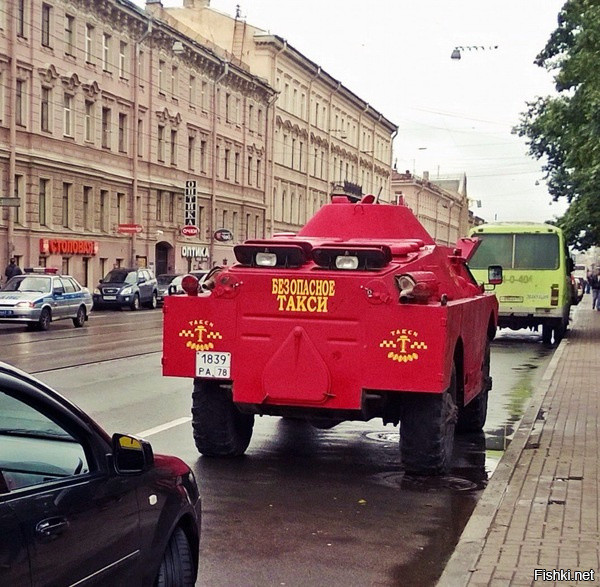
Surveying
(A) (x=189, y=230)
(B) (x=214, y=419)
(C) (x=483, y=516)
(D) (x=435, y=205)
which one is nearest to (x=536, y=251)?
(B) (x=214, y=419)

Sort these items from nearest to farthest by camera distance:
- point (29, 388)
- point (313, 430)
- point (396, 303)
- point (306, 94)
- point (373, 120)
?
point (29, 388) < point (396, 303) < point (313, 430) < point (306, 94) < point (373, 120)

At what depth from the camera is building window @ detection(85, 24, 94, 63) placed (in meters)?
43.9

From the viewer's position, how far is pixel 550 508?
23.2 feet

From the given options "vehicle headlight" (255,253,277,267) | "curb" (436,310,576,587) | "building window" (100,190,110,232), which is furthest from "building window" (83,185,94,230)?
"vehicle headlight" (255,253,277,267)

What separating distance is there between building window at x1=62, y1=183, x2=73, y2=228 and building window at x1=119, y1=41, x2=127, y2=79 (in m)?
7.45

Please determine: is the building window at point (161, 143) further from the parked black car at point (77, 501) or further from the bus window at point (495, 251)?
the parked black car at point (77, 501)

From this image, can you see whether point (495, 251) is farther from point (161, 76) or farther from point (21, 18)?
point (161, 76)

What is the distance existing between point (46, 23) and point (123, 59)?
7.28 metres

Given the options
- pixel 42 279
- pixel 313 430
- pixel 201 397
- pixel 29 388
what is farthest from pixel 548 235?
pixel 29 388

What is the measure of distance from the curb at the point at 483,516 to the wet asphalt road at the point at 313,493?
0.46ft

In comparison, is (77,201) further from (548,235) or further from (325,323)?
(325,323)

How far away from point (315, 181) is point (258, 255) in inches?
2634

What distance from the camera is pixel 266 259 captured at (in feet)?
27.7

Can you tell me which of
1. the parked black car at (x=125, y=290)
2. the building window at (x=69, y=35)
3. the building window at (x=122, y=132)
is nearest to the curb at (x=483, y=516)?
the parked black car at (x=125, y=290)
